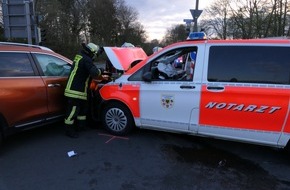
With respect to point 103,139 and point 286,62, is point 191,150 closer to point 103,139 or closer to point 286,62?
point 103,139

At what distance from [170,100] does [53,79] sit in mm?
2207

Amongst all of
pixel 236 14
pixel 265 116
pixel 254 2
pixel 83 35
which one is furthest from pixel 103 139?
pixel 83 35

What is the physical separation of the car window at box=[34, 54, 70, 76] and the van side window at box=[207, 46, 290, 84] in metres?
2.90

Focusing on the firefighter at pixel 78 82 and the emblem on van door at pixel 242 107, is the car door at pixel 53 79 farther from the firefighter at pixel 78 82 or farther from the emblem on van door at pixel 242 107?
the emblem on van door at pixel 242 107

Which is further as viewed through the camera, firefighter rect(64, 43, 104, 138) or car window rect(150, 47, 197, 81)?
firefighter rect(64, 43, 104, 138)

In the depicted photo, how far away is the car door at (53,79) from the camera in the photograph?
220 inches

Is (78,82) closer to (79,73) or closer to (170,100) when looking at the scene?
(79,73)

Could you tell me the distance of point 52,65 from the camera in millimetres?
5922

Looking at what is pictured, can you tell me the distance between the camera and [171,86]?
5.08m

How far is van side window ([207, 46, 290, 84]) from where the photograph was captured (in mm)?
4328

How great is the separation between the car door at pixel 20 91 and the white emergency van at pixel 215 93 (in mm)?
1188

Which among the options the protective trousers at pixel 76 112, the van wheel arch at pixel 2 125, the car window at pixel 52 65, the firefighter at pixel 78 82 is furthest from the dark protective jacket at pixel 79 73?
the van wheel arch at pixel 2 125

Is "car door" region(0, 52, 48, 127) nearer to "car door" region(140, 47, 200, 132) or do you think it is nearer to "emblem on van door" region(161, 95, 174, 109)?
"car door" region(140, 47, 200, 132)

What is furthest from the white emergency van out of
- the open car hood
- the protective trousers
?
the open car hood
